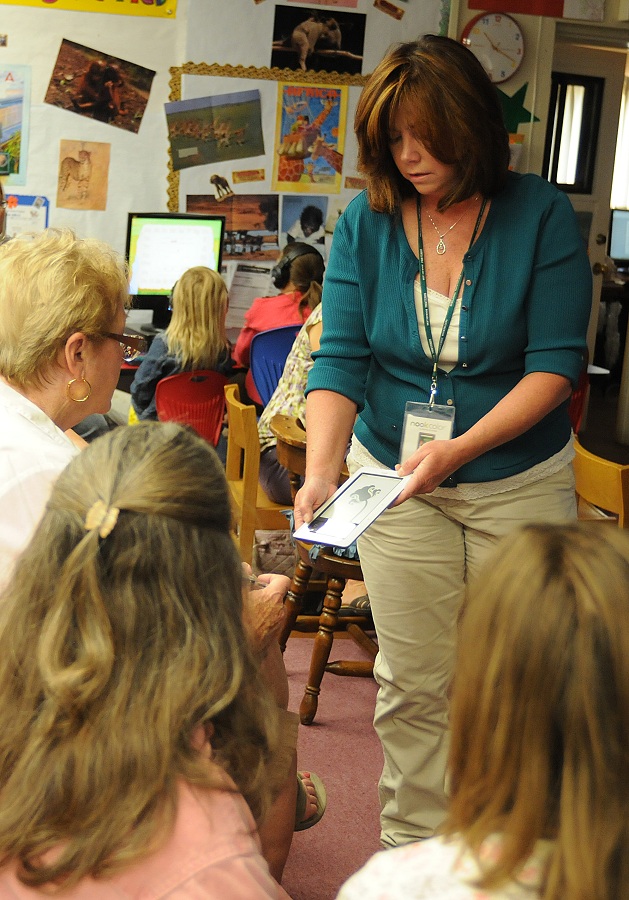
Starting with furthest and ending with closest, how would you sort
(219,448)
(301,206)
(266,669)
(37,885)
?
(301,206)
(219,448)
(266,669)
(37,885)

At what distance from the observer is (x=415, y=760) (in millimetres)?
2047

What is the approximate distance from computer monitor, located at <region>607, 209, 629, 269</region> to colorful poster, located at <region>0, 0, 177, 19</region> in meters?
6.22

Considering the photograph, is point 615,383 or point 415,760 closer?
point 415,760

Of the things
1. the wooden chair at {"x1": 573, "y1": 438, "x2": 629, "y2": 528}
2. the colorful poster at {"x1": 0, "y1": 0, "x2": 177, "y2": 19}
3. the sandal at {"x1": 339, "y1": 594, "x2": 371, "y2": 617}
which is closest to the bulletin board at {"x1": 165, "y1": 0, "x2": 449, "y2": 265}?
the colorful poster at {"x1": 0, "y1": 0, "x2": 177, "y2": 19}

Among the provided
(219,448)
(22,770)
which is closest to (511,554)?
(22,770)

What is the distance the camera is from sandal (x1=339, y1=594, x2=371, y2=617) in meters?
3.62

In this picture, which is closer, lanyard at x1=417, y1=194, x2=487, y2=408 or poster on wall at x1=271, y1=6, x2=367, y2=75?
lanyard at x1=417, y1=194, x2=487, y2=408

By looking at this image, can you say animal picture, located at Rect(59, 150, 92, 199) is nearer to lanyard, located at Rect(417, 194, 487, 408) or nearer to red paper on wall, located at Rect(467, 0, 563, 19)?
red paper on wall, located at Rect(467, 0, 563, 19)

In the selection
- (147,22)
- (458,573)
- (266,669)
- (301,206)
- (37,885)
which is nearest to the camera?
(37,885)

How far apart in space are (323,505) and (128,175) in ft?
13.7

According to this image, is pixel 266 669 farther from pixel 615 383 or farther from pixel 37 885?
pixel 615 383

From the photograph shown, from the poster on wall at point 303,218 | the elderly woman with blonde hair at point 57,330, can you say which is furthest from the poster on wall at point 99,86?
the elderly woman with blonde hair at point 57,330

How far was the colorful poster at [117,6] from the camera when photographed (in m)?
5.33

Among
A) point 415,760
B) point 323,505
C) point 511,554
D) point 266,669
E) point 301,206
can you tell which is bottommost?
point 415,760
